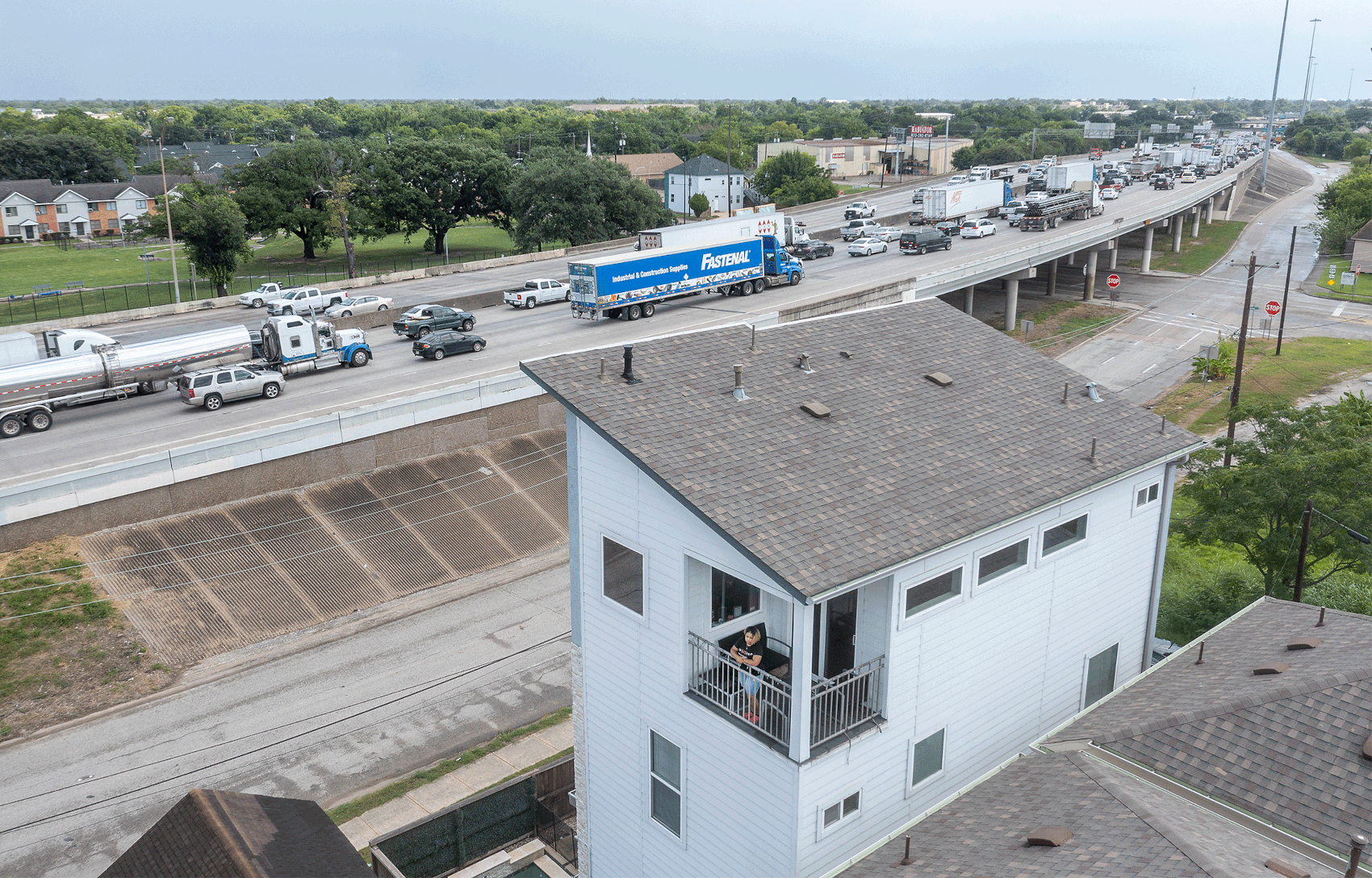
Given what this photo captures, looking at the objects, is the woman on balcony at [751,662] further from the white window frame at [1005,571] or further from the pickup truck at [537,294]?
the pickup truck at [537,294]

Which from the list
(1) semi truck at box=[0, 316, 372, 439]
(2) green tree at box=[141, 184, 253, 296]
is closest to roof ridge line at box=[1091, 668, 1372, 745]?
(1) semi truck at box=[0, 316, 372, 439]

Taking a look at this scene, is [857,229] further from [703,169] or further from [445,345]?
[703,169]

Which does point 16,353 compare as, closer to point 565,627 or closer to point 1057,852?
point 565,627

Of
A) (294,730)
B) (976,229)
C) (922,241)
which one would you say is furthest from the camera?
(976,229)

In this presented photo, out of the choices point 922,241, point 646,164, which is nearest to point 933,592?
point 922,241

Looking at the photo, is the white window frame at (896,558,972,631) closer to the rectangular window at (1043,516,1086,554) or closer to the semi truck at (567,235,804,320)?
the rectangular window at (1043,516,1086,554)

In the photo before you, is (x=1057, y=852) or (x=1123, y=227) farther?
(x=1123, y=227)

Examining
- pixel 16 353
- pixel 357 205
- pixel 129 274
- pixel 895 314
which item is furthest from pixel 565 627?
pixel 129 274

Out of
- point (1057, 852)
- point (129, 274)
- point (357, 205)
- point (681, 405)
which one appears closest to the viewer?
point (1057, 852)
